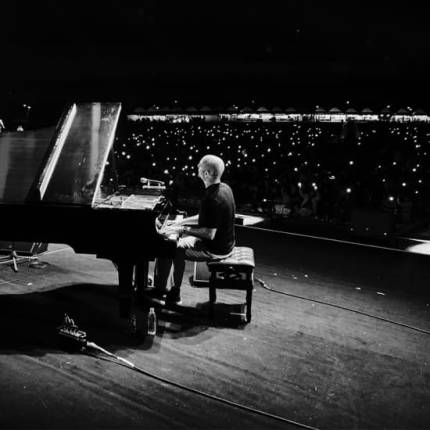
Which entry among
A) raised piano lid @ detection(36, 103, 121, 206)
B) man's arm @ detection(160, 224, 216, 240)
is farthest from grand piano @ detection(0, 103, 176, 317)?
man's arm @ detection(160, 224, 216, 240)

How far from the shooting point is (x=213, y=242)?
4082 mm

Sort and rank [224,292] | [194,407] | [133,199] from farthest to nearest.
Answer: [224,292] < [133,199] < [194,407]

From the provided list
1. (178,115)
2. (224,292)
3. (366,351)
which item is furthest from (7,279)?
(178,115)

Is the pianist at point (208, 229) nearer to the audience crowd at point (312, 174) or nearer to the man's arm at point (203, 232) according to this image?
the man's arm at point (203, 232)

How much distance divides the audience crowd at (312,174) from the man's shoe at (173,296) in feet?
9.38

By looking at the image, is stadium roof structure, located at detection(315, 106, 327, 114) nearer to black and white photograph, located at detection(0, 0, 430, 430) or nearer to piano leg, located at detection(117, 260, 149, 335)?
black and white photograph, located at detection(0, 0, 430, 430)

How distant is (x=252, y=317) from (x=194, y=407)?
152 centimetres

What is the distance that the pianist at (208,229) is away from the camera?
3.96m

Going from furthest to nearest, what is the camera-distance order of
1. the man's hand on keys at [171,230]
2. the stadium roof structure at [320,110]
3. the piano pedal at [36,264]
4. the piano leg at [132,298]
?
1. the stadium roof structure at [320,110]
2. the piano pedal at [36,264]
3. the man's hand on keys at [171,230]
4. the piano leg at [132,298]

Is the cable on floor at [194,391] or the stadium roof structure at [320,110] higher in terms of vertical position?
the stadium roof structure at [320,110]

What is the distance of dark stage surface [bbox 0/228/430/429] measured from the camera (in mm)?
2695

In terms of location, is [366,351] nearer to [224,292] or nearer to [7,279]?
[224,292]

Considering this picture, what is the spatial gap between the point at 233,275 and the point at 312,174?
6539 mm

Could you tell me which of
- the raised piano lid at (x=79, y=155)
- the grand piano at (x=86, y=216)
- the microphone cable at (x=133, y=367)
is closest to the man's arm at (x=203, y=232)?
the grand piano at (x=86, y=216)
